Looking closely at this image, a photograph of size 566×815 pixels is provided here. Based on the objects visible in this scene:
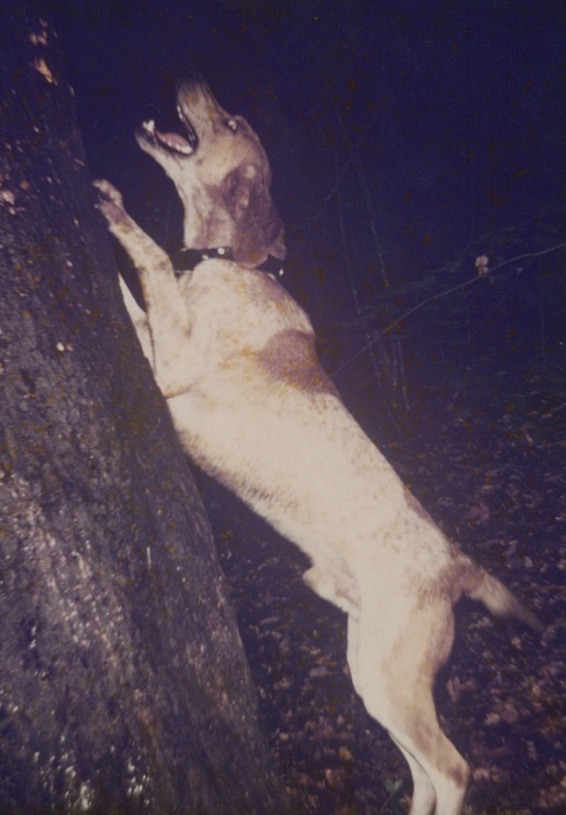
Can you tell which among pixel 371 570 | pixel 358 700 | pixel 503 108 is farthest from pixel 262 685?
pixel 503 108

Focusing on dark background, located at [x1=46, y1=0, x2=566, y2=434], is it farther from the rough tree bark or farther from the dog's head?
the rough tree bark

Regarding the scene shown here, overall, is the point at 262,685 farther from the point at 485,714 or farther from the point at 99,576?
the point at 99,576

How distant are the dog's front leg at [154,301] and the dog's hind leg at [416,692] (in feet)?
6.63

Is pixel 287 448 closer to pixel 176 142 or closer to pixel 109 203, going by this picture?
pixel 109 203

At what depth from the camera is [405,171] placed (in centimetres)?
599

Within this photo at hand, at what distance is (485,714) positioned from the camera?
2479 mm

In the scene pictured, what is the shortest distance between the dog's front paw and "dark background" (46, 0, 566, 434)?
127cm

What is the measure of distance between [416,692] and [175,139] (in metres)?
3.84

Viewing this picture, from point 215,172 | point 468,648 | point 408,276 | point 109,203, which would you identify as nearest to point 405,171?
point 408,276

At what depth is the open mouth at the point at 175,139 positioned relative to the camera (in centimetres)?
246

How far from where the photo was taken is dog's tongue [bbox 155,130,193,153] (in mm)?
2516

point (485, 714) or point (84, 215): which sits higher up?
point (84, 215)

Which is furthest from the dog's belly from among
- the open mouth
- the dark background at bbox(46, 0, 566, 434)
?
the dark background at bbox(46, 0, 566, 434)

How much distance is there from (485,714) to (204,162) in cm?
410
